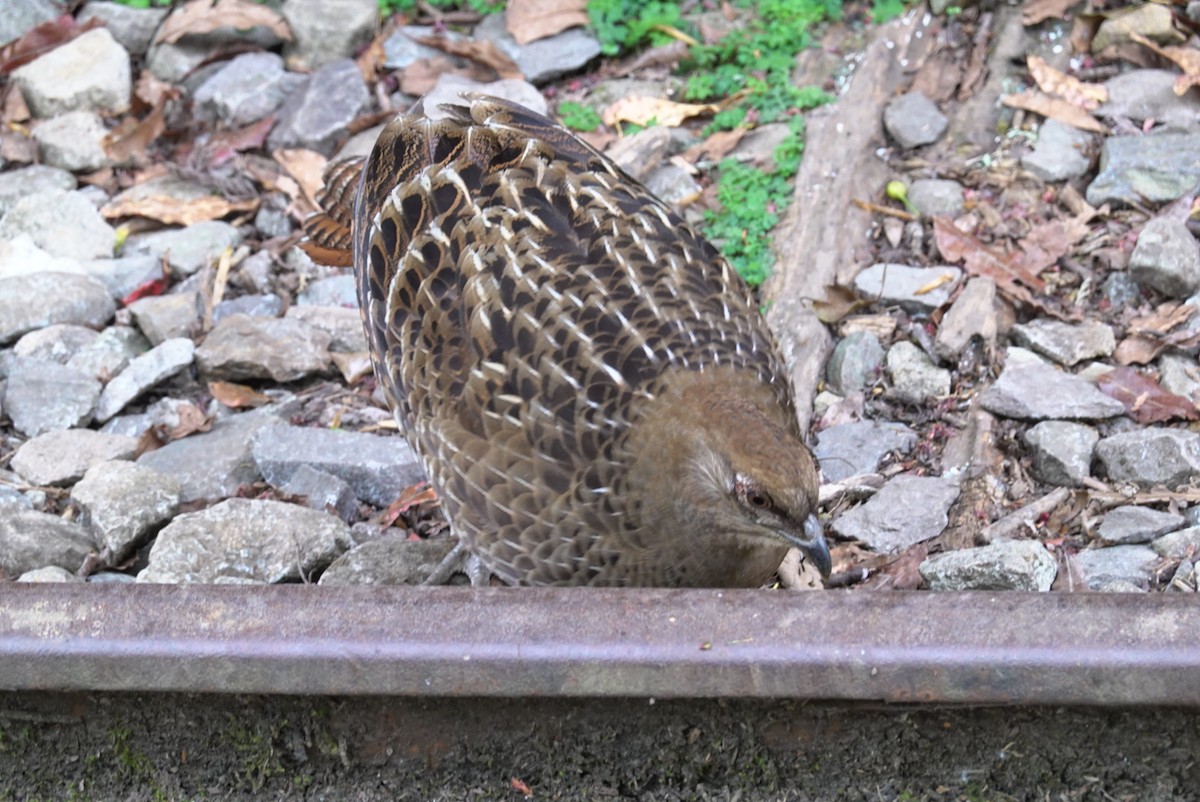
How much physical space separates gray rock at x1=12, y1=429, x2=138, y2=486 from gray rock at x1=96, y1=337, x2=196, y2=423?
8.0 inches

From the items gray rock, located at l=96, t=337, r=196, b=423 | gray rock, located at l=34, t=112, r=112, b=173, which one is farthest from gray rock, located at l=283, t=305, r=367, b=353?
gray rock, located at l=34, t=112, r=112, b=173

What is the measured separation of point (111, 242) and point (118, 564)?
2.23m

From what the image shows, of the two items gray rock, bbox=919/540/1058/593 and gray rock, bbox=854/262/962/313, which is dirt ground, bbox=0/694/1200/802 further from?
gray rock, bbox=854/262/962/313

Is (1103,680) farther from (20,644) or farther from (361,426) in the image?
(361,426)

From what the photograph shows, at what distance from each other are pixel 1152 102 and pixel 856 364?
2.09 m

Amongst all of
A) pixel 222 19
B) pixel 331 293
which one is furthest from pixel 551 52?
pixel 331 293

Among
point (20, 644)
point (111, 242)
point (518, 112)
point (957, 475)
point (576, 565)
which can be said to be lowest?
point (111, 242)

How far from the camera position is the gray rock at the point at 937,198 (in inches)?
224

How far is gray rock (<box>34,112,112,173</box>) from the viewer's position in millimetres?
6727

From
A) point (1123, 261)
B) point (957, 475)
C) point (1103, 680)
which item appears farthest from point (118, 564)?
point (1123, 261)

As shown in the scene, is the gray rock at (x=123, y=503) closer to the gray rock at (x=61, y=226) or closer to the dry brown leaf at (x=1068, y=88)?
the gray rock at (x=61, y=226)

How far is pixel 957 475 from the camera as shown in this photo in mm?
4461

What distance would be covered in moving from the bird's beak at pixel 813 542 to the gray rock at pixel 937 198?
2.56 meters

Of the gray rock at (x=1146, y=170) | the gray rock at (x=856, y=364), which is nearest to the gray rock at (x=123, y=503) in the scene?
the gray rock at (x=856, y=364)
